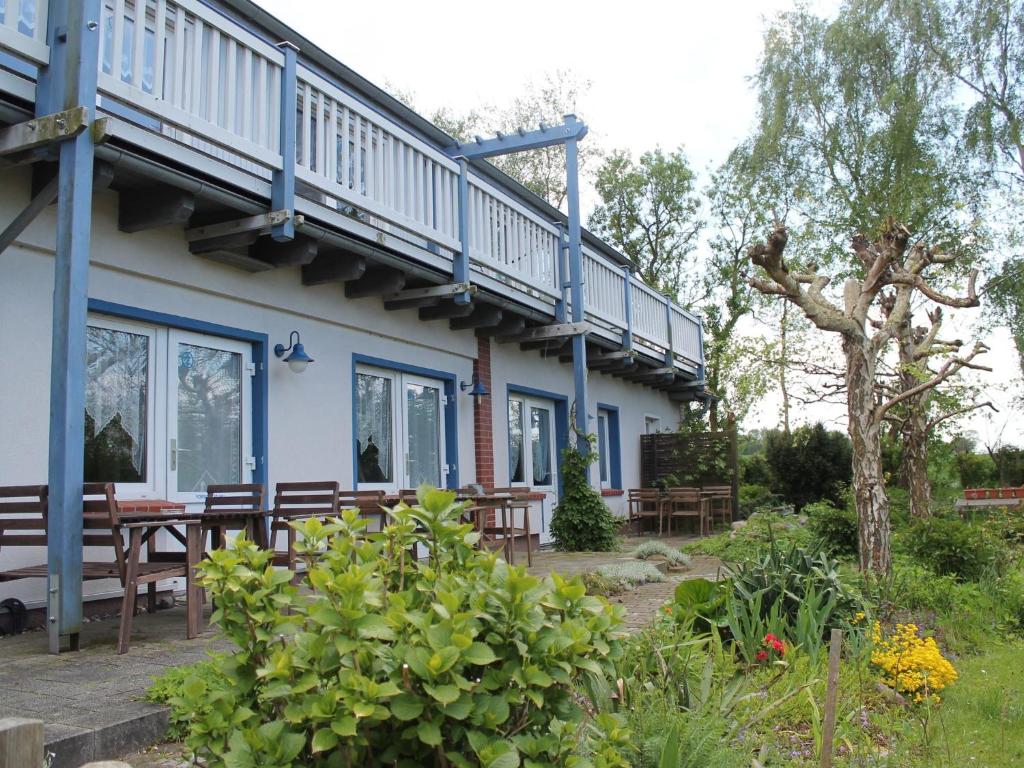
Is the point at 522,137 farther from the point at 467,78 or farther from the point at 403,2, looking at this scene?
the point at 467,78

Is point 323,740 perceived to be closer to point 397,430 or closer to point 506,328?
point 397,430

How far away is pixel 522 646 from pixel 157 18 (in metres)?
4.99

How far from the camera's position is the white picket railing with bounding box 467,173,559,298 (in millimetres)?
8930

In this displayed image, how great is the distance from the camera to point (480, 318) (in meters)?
9.99

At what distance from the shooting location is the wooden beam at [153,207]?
572cm

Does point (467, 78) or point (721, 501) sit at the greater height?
point (467, 78)

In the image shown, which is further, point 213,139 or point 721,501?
point 721,501

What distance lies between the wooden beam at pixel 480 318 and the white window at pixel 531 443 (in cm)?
199

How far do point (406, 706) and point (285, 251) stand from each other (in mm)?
5876

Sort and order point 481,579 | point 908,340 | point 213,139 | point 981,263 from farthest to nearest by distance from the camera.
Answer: point 981,263 < point 908,340 < point 213,139 < point 481,579

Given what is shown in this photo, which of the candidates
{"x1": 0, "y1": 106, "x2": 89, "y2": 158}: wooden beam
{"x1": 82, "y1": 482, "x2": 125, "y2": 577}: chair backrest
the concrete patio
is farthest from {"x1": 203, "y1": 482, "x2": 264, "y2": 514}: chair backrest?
{"x1": 0, "y1": 106, "x2": 89, "y2": 158}: wooden beam

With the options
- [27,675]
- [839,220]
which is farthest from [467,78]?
[27,675]

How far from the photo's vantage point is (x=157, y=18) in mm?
5277

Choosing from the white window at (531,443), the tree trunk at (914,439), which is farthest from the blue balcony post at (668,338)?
the tree trunk at (914,439)
